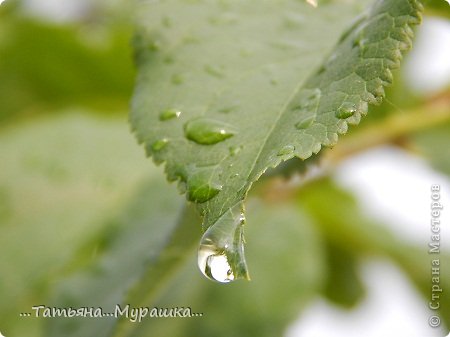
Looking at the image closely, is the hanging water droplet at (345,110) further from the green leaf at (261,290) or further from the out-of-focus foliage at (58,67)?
the out-of-focus foliage at (58,67)

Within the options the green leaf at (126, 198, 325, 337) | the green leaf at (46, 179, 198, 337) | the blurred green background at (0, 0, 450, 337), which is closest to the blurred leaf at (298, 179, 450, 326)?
the blurred green background at (0, 0, 450, 337)

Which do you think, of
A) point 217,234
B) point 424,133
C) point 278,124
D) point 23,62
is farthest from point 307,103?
point 23,62

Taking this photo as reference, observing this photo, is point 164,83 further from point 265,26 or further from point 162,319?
point 162,319

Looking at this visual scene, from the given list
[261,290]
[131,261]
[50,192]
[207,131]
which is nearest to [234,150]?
[207,131]

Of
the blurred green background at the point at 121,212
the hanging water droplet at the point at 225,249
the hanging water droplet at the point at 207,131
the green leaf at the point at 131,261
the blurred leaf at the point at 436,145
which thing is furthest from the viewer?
the blurred leaf at the point at 436,145

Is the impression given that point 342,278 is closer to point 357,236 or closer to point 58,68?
point 357,236

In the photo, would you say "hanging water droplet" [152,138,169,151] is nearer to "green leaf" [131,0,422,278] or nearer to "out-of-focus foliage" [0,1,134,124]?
"green leaf" [131,0,422,278]

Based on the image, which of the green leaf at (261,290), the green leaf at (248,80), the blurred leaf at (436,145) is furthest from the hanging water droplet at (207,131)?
the blurred leaf at (436,145)

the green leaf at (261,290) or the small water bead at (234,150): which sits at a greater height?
the green leaf at (261,290)
